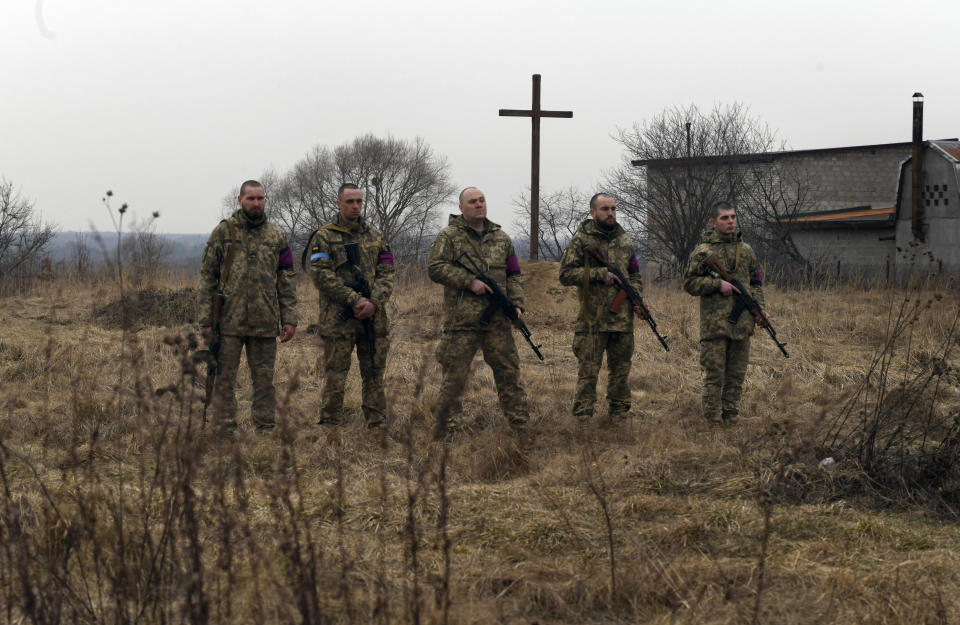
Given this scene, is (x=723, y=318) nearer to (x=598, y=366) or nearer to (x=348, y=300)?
(x=598, y=366)

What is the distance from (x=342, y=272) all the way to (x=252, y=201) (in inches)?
31.9

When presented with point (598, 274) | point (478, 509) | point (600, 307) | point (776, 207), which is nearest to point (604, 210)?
point (598, 274)

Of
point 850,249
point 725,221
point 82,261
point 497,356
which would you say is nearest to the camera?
point 497,356

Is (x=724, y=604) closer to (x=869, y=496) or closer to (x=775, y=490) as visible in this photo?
(x=775, y=490)

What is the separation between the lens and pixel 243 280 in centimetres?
629

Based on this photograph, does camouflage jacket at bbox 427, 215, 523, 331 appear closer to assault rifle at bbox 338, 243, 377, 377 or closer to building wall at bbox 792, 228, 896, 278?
assault rifle at bbox 338, 243, 377, 377

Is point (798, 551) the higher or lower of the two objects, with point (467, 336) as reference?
lower

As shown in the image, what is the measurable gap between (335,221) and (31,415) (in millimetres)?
2743

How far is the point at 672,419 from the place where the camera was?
280 inches

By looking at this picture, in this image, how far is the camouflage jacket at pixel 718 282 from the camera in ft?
22.2

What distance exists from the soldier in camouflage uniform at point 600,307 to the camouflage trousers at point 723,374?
62 cm

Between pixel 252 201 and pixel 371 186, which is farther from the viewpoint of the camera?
pixel 371 186

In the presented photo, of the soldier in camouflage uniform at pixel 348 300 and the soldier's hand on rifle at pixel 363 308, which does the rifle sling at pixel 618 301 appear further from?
the soldier's hand on rifle at pixel 363 308

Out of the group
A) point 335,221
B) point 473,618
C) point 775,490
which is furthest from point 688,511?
point 335,221
